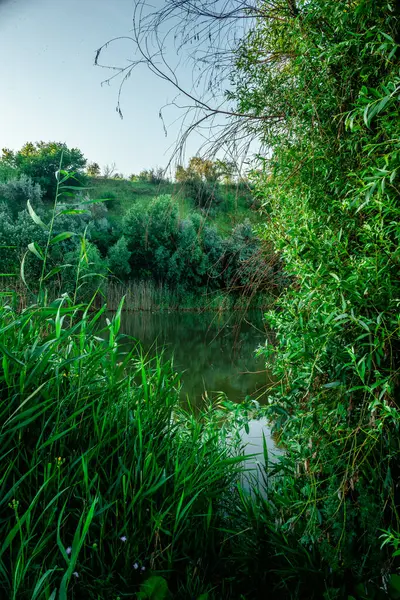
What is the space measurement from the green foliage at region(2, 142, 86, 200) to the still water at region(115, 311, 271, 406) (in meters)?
10.6

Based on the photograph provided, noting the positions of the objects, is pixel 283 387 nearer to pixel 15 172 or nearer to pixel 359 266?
pixel 359 266

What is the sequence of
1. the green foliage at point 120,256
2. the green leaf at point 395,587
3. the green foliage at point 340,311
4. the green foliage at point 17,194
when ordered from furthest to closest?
the green foliage at point 17,194 < the green foliage at point 120,256 < the green foliage at point 340,311 < the green leaf at point 395,587

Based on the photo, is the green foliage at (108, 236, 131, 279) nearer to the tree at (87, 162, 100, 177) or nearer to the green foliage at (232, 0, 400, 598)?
the tree at (87, 162, 100, 177)

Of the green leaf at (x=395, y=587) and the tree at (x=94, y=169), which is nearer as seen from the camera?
the green leaf at (x=395, y=587)

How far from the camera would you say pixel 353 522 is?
4.35 feet

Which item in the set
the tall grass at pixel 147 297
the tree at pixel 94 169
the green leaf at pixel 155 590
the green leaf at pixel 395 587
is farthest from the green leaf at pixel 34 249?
the tree at pixel 94 169

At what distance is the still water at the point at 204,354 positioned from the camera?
4805mm

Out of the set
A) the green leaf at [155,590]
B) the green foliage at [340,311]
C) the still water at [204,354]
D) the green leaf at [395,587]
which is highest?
the green foliage at [340,311]

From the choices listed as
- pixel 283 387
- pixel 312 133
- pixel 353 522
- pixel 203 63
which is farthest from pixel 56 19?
pixel 353 522

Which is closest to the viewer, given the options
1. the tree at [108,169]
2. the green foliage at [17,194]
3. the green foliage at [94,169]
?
the green foliage at [17,194]

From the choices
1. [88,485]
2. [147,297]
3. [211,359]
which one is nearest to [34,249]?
[88,485]

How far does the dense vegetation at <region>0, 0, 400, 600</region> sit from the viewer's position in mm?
1144

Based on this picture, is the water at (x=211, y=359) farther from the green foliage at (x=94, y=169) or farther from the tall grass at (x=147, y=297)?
the green foliage at (x=94, y=169)

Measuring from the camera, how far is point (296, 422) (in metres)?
1.50
